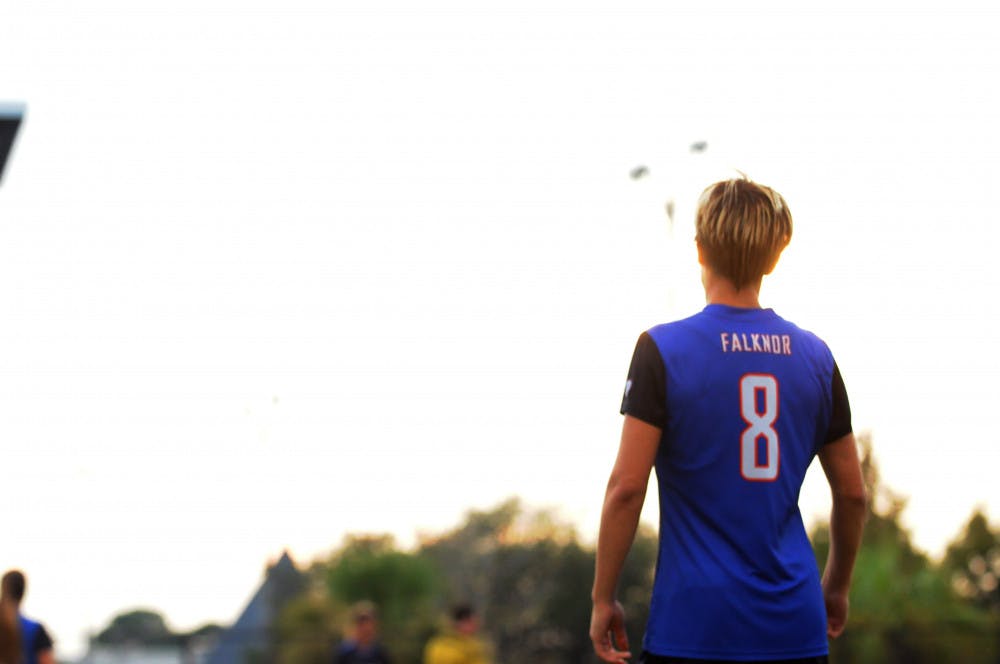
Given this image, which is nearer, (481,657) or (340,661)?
(481,657)

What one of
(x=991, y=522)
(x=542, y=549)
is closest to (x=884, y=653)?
(x=542, y=549)

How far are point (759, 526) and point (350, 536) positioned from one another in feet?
283

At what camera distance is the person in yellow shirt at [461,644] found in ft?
45.3

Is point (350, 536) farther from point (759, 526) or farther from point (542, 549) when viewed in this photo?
point (759, 526)

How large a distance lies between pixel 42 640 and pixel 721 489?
7.17 meters

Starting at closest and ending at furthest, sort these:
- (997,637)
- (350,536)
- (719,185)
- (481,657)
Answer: (719,185)
(481,657)
(997,637)
(350,536)

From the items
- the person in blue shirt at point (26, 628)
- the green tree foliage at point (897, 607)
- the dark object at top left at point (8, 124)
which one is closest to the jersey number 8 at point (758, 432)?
the dark object at top left at point (8, 124)

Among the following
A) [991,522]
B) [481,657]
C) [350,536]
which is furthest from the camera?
[350,536]

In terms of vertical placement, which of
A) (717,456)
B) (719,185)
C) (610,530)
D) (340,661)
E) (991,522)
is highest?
(991,522)

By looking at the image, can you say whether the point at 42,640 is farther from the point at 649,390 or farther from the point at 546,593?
the point at 546,593

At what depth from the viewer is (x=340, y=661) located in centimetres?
1517

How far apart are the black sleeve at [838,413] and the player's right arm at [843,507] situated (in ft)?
0.05

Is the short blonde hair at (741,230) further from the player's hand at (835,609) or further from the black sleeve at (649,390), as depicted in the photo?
the player's hand at (835,609)

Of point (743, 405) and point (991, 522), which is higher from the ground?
point (991, 522)
